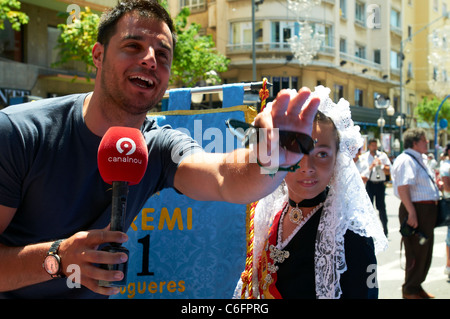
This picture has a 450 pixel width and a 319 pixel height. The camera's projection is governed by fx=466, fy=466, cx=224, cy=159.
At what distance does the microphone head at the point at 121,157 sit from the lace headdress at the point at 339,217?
39.8 inches

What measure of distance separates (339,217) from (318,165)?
27cm

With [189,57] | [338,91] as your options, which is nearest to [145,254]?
[189,57]

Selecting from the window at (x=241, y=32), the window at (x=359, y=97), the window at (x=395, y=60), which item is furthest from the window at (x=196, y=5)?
the window at (x=395, y=60)

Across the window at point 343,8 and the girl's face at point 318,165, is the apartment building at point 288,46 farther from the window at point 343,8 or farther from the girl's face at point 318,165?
the girl's face at point 318,165

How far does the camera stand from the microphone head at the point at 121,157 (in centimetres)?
140

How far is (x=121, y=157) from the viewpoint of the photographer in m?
1.41

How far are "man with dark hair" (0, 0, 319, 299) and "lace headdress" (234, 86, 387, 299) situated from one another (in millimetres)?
572

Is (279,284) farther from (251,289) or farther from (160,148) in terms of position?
(160,148)

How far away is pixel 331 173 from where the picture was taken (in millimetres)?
2281

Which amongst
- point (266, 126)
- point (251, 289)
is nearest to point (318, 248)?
point (251, 289)

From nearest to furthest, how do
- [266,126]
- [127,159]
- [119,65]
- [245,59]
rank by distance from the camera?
[266,126]
[127,159]
[119,65]
[245,59]

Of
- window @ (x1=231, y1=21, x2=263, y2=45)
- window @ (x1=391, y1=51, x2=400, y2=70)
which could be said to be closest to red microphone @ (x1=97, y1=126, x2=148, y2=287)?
window @ (x1=231, y1=21, x2=263, y2=45)

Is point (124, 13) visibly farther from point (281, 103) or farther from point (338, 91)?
point (338, 91)
